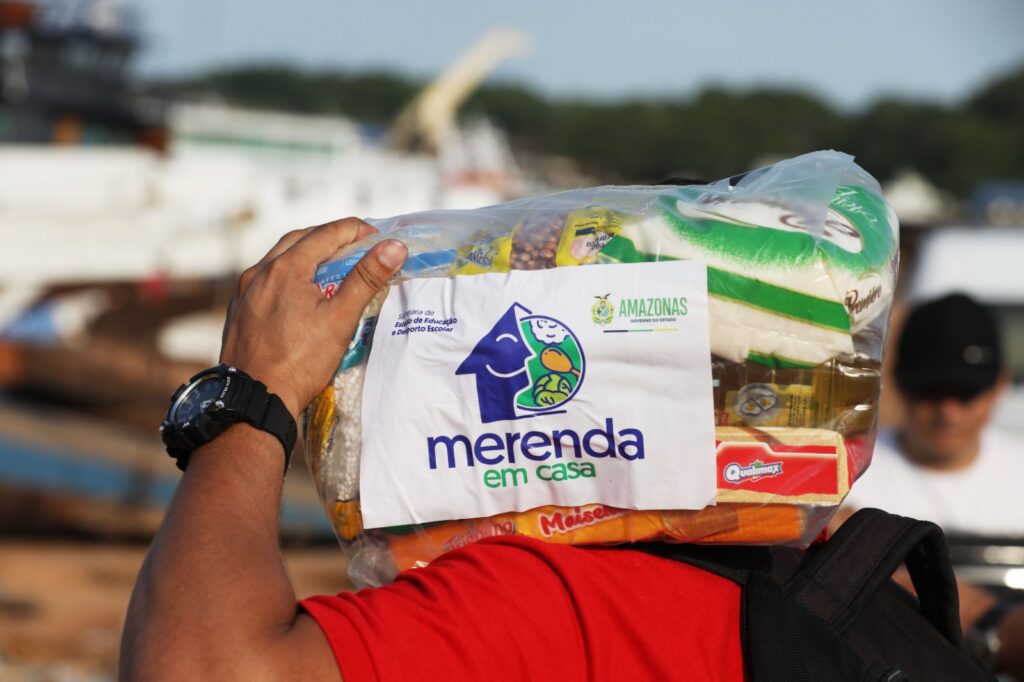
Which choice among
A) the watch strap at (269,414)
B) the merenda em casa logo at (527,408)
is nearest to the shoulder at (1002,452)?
the merenda em casa logo at (527,408)

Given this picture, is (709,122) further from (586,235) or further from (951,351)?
(586,235)

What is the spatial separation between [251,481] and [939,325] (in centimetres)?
291

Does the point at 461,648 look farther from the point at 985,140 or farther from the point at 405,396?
the point at 985,140

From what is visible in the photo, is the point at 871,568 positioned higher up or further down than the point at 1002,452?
higher up

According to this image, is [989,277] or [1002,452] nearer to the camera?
[1002,452]

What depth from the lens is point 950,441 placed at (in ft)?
12.4

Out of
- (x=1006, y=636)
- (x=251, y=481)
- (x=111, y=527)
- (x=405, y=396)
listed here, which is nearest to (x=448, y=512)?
(x=405, y=396)

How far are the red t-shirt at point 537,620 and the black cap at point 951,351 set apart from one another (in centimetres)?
250

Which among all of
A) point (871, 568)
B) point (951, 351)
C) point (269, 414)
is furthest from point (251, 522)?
point (951, 351)

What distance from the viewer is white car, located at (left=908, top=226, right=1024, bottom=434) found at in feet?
21.6

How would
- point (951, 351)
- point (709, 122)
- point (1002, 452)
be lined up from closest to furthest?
point (951, 351) → point (1002, 452) → point (709, 122)

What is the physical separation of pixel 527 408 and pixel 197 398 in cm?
45

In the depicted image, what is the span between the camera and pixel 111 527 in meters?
9.71

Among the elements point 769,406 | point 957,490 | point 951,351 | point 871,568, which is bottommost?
point 957,490
